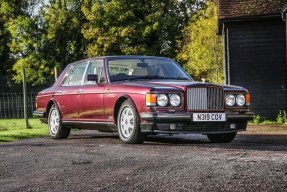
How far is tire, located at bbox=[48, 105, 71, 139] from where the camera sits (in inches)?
412

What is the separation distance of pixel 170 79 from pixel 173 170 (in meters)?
3.86

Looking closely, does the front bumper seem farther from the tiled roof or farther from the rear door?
the tiled roof

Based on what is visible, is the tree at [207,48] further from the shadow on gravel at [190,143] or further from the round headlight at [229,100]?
the round headlight at [229,100]

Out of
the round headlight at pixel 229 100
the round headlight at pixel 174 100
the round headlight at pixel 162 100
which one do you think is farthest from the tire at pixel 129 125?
the round headlight at pixel 229 100

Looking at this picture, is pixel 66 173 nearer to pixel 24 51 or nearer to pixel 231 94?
pixel 231 94

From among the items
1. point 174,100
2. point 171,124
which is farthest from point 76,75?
point 171,124

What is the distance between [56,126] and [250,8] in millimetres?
10554

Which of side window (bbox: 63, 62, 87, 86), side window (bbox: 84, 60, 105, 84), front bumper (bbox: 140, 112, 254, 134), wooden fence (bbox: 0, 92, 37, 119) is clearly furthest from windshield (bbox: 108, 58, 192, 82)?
wooden fence (bbox: 0, 92, 37, 119)

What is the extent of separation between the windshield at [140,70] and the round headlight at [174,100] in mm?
1201

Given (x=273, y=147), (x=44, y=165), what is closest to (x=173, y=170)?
(x=44, y=165)

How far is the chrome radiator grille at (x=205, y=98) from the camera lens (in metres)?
8.21

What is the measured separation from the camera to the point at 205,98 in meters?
8.31

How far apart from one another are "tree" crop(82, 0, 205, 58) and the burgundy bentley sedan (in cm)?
3045

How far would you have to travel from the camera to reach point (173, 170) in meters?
5.54
